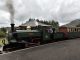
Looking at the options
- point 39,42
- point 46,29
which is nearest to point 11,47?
point 39,42

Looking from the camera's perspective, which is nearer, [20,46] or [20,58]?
[20,58]

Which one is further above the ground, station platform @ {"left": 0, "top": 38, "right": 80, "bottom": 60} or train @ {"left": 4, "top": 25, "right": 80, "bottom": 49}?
train @ {"left": 4, "top": 25, "right": 80, "bottom": 49}

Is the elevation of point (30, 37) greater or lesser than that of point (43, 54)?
greater

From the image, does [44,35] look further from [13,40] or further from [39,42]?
[13,40]

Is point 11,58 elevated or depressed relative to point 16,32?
depressed

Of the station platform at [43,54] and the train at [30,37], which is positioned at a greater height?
the train at [30,37]

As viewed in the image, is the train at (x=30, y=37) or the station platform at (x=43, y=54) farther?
the train at (x=30, y=37)

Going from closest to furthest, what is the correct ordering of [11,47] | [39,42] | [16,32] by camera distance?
1. [11,47]
2. [16,32]
3. [39,42]

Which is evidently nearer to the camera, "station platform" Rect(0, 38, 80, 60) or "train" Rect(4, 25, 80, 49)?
"station platform" Rect(0, 38, 80, 60)

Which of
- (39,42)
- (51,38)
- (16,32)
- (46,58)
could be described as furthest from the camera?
(51,38)

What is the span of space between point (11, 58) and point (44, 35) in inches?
388

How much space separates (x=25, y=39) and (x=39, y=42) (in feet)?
4.79

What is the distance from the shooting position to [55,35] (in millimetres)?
22516

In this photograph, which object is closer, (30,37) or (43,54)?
(43,54)
